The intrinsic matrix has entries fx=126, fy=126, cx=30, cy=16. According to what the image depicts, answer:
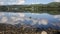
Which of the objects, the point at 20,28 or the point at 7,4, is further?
the point at 7,4

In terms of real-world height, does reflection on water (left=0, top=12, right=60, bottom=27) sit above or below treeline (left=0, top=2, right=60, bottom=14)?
below

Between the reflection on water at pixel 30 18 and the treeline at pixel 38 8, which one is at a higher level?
the treeline at pixel 38 8

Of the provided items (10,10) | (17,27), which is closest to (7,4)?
(10,10)

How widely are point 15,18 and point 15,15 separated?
0.03m

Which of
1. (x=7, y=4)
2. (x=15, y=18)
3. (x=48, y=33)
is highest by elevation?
(x=7, y=4)

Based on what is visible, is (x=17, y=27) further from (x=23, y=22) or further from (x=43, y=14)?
(x=43, y=14)

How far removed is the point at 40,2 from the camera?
1369 millimetres

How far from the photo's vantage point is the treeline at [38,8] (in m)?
1.32

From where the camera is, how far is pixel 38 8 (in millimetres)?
1350

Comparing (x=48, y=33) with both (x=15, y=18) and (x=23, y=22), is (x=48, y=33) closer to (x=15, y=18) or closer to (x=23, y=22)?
(x=23, y=22)

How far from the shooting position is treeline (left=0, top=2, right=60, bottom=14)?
1.32 meters

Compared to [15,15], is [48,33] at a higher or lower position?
lower

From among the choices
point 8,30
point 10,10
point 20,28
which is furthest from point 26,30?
point 10,10

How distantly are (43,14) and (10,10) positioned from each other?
37cm
